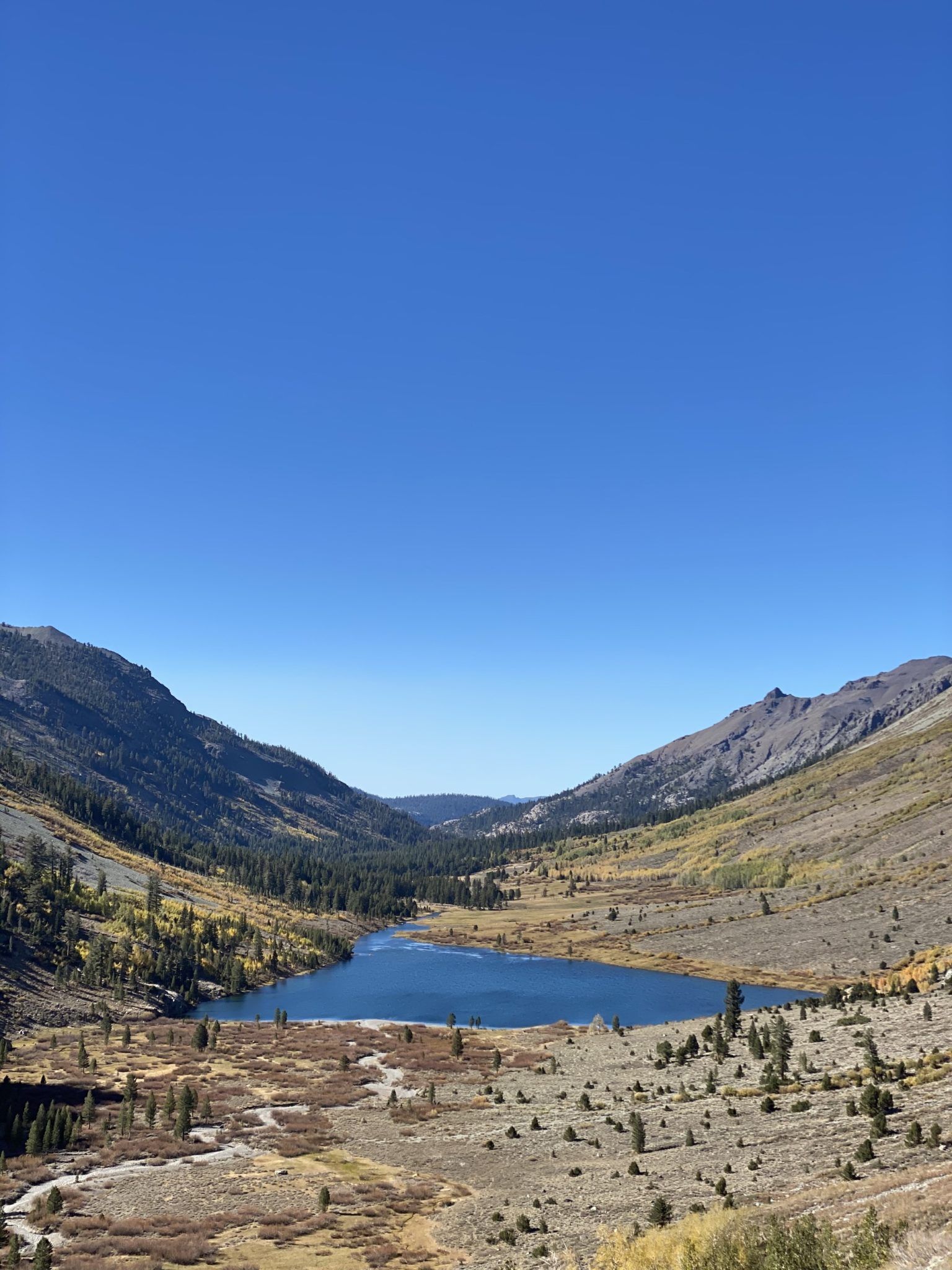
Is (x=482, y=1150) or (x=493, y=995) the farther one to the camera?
(x=493, y=995)

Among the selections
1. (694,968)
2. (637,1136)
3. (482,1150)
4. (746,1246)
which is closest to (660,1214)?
(746,1246)

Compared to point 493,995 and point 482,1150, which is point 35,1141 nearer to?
point 482,1150

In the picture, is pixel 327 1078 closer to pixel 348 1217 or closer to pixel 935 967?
pixel 348 1217

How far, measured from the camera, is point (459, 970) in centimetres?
17488

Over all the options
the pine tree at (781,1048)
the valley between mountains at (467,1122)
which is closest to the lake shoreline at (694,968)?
the valley between mountains at (467,1122)

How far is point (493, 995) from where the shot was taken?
14862 centimetres

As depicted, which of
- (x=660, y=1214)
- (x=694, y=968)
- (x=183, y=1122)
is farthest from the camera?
(x=694, y=968)

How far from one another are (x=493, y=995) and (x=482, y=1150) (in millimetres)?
89646

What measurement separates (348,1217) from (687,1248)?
105ft

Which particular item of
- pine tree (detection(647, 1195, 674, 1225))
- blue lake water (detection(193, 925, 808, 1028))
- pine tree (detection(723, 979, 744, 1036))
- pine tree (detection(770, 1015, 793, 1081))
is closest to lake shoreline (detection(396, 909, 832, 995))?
blue lake water (detection(193, 925, 808, 1028))

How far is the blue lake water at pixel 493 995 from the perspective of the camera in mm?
127500

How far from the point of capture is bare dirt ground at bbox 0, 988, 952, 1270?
43.7 metres

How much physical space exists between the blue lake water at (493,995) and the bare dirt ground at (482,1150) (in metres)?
29.6

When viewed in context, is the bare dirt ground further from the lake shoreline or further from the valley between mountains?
the lake shoreline
